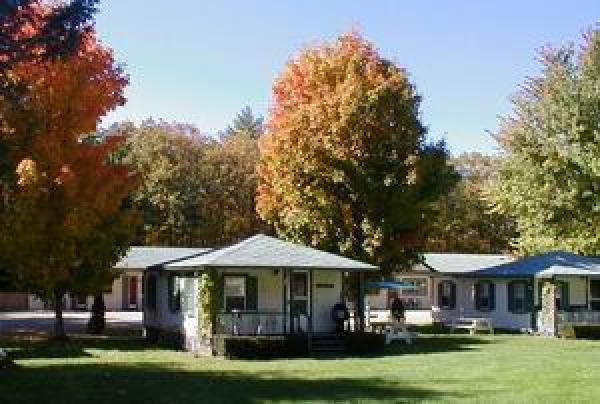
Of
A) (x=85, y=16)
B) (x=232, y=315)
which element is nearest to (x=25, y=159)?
(x=232, y=315)

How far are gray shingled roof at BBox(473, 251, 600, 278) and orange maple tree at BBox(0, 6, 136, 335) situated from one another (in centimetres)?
2109

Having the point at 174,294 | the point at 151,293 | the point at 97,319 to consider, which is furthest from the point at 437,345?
the point at 97,319

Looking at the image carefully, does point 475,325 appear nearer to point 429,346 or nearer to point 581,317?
point 581,317

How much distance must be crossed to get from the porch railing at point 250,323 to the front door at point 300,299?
2.31ft

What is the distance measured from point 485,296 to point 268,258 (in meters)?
21.5

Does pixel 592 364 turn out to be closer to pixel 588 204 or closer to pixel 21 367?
pixel 21 367

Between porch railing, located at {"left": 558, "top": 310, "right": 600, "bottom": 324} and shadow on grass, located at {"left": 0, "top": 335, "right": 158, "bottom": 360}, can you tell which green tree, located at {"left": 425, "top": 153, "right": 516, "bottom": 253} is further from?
shadow on grass, located at {"left": 0, "top": 335, "right": 158, "bottom": 360}

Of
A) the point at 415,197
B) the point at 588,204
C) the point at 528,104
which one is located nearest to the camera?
the point at 415,197

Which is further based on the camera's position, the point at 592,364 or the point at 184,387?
the point at 592,364

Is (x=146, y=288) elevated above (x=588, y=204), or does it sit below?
below

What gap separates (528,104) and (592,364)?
2749cm

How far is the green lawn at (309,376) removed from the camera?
1980 cm

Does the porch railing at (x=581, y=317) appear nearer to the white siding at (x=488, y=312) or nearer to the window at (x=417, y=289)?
the white siding at (x=488, y=312)

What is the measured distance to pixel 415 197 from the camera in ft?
135
